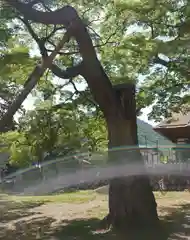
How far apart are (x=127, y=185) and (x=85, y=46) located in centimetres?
342

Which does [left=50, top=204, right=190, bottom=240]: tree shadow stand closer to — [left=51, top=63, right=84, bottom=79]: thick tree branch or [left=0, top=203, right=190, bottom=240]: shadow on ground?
[left=0, top=203, right=190, bottom=240]: shadow on ground

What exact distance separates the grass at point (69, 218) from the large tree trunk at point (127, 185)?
52cm

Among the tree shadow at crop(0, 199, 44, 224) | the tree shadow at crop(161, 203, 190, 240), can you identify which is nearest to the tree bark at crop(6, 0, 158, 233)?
the tree shadow at crop(161, 203, 190, 240)

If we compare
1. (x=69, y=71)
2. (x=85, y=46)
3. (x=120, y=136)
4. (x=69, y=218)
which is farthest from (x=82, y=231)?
(x=85, y=46)

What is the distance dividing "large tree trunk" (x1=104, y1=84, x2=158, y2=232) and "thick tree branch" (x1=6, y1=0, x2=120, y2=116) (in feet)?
1.04

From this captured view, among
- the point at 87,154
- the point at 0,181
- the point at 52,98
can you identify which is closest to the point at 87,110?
the point at 52,98

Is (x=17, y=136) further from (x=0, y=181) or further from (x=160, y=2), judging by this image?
(x=0, y=181)

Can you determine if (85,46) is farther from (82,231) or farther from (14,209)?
(14,209)

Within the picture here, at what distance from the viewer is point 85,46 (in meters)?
9.01

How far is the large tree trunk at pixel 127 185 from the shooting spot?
9.12 metres

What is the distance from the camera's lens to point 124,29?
1013 cm

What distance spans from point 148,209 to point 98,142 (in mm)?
6425

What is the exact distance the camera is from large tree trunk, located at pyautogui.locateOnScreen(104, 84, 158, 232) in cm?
912

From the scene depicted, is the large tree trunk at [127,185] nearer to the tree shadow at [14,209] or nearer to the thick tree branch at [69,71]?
the thick tree branch at [69,71]
